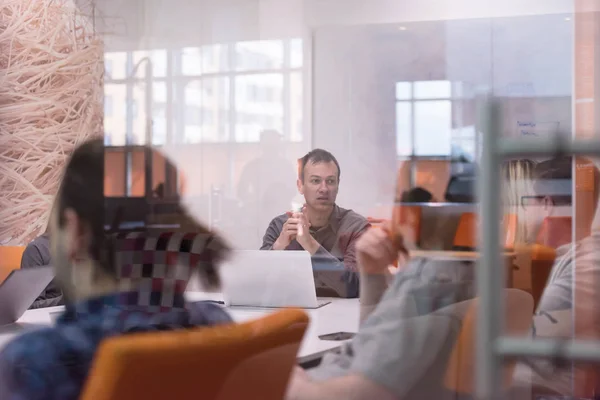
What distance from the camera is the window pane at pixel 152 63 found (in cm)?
246

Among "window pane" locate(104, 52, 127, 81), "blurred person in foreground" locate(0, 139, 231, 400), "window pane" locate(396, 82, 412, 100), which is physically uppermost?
"window pane" locate(104, 52, 127, 81)

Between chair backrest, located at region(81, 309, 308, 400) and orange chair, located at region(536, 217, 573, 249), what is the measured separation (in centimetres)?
78

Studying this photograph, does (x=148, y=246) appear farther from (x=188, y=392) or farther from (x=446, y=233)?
(x=188, y=392)

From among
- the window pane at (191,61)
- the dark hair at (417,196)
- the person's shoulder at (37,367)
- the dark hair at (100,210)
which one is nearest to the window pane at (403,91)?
the dark hair at (417,196)

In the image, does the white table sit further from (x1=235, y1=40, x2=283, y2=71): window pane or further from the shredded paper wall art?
(x1=235, y1=40, x2=283, y2=71): window pane

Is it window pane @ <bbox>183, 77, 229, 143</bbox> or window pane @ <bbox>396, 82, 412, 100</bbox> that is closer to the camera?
window pane @ <bbox>396, 82, 412, 100</bbox>

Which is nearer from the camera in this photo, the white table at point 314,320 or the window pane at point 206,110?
the white table at point 314,320

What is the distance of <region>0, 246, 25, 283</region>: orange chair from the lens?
2.90m

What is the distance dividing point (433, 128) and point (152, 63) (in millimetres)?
1077

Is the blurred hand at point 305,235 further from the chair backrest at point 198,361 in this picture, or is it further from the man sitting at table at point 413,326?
the chair backrest at point 198,361

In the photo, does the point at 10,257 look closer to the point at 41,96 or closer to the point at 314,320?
the point at 41,96

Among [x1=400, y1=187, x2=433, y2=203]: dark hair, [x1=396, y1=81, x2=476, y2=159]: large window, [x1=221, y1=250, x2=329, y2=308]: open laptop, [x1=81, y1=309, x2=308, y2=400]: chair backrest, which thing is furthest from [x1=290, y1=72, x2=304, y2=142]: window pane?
[x1=81, y1=309, x2=308, y2=400]: chair backrest

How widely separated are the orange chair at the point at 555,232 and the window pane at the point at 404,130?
1.99 ft

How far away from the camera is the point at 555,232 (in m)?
1.74
